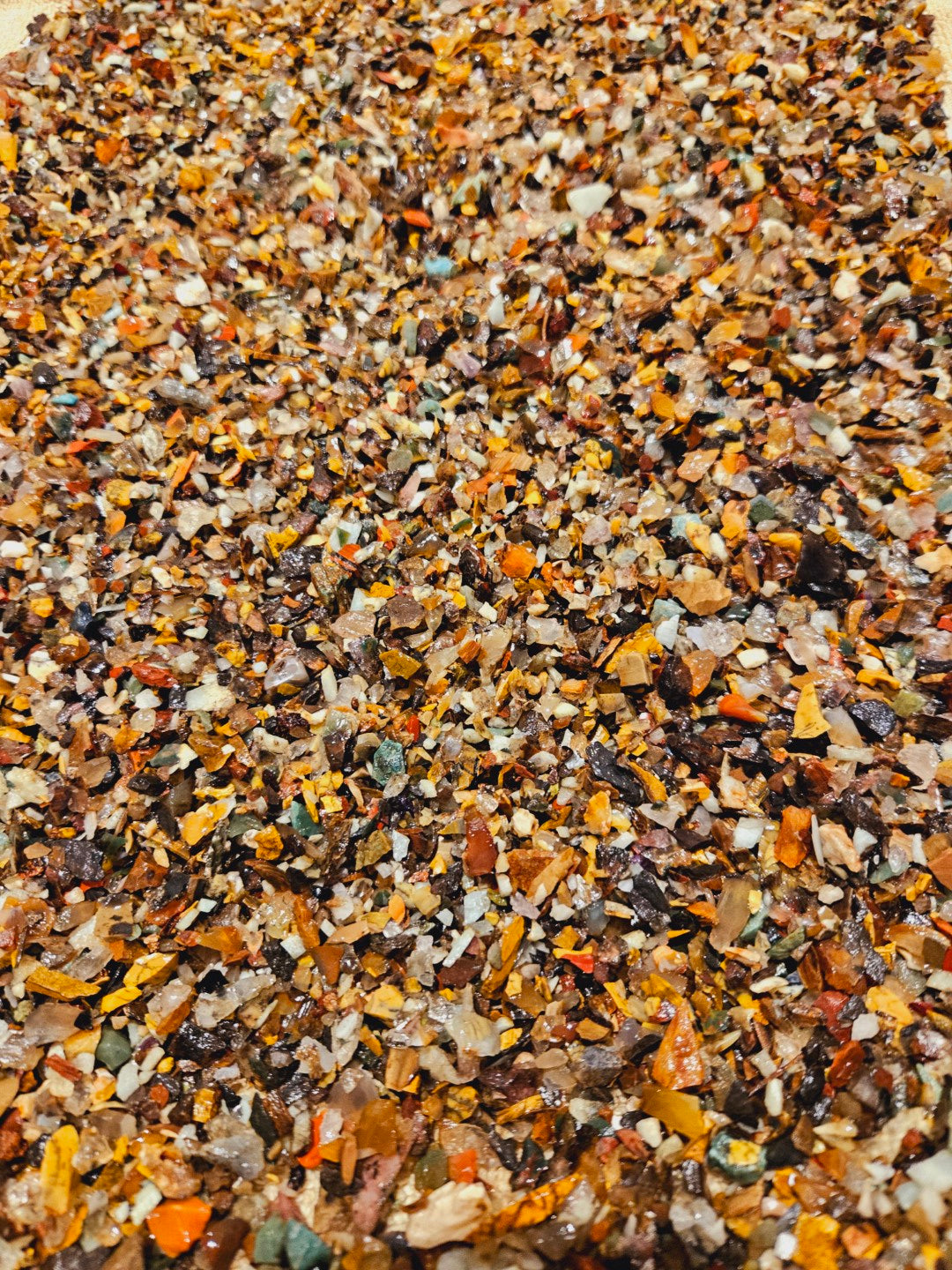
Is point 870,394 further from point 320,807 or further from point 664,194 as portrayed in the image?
point 320,807

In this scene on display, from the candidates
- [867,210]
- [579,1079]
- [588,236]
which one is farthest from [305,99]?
[579,1079]

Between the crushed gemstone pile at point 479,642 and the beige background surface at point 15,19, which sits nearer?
the crushed gemstone pile at point 479,642

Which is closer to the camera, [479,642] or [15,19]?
[479,642]

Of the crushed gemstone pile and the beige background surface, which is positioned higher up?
the beige background surface

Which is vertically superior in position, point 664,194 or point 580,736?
point 664,194

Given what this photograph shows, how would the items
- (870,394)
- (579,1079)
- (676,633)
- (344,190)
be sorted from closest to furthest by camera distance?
(579,1079) < (676,633) < (870,394) < (344,190)

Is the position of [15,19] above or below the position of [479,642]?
above

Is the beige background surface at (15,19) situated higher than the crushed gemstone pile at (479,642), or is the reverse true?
the beige background surface at (15,19)

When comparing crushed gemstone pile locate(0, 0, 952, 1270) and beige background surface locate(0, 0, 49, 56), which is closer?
crushed gemstone pile locate(0, 0, 952, 1270)
